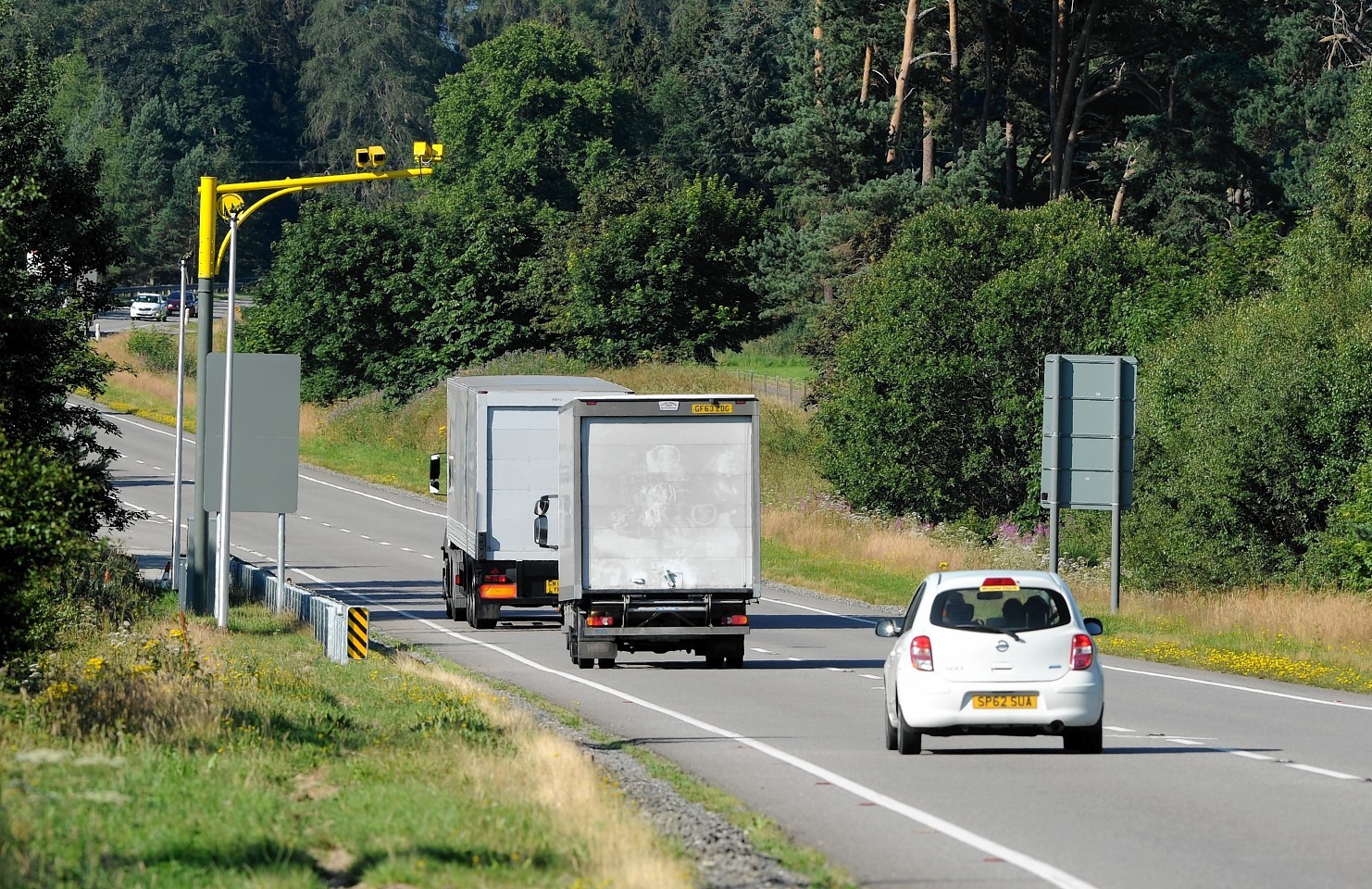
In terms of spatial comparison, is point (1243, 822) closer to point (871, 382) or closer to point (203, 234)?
point (203, 234)

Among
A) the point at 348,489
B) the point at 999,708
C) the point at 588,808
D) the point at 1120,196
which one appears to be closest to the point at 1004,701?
the point at 999,708

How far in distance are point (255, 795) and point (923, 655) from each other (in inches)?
256

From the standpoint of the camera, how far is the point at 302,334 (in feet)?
286

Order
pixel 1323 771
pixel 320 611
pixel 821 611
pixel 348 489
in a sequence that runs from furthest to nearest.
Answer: pixel 348 489, pixel 821 611, pixel 320 611, pixel 1323 771

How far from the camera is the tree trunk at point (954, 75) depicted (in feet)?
219

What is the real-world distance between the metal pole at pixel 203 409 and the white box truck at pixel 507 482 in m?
4.18

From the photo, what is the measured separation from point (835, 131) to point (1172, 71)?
11551mm

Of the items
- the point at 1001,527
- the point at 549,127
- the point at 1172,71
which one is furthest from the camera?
the point at 549,127

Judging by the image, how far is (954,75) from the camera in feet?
222

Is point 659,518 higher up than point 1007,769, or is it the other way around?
point 659,518

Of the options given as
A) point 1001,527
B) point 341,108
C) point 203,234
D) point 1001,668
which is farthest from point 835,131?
point 341,108

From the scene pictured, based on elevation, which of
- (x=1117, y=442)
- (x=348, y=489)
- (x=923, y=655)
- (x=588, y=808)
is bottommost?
(x=348, y=489)

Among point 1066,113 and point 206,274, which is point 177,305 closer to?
point 1066,113

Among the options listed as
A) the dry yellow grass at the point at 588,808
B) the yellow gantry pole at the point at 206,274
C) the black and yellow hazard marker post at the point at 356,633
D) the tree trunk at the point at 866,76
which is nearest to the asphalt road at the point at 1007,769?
the dry yellow grass at the point at 588,808
